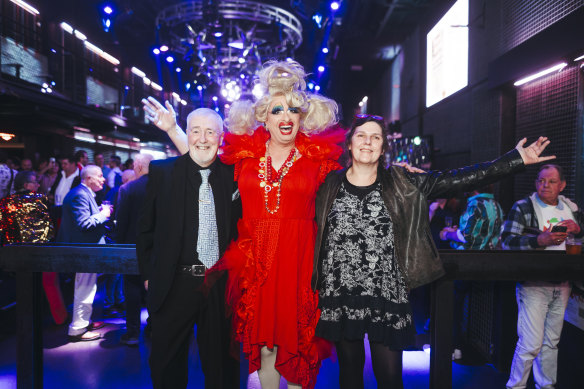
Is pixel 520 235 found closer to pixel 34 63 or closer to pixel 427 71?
pixel 427 71

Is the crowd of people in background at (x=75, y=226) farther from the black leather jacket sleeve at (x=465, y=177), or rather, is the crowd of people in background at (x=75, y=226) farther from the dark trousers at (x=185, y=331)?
the black leather jacket sleeve at (x=465, y=177)

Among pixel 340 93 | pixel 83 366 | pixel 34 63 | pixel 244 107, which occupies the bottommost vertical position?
pixel 83 366

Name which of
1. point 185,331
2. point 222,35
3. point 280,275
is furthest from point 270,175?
point 222,35

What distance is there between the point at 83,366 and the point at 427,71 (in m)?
8.15

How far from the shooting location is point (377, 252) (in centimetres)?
175

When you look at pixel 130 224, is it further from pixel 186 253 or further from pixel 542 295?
pixel 542 295

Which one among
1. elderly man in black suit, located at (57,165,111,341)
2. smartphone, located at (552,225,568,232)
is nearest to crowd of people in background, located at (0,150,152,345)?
elderly man in black suit, located at (57,165,111,341)

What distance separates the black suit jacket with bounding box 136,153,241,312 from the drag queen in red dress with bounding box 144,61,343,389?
102 mm

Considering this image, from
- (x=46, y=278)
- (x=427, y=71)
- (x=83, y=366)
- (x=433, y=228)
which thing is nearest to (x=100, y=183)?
(x=46, y=278)

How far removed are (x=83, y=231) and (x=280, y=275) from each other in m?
2.62

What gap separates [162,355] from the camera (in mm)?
1853

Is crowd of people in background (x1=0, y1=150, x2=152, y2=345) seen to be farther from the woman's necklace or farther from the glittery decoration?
the woman's necklace

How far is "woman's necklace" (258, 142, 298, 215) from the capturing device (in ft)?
6.30

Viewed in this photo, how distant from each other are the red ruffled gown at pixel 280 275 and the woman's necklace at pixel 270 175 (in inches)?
0.8
